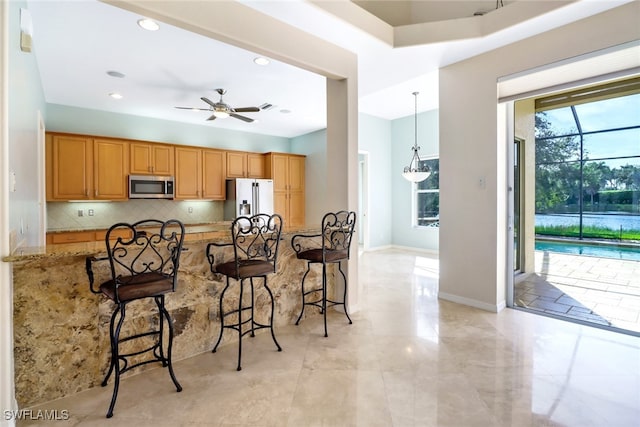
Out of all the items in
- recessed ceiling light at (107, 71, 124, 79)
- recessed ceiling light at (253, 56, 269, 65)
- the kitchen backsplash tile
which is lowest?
the kitchen backsplash tile

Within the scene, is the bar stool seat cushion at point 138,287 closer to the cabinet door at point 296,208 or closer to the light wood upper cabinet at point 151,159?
the light wood upper cabinet at point 151,159

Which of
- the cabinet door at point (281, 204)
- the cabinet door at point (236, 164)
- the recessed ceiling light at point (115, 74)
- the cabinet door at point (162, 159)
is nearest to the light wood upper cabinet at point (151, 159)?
the cabinet door at point (162, 159)

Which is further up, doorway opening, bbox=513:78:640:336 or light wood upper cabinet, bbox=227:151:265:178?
light wood upper cabinet, bbox=227:151:265:178

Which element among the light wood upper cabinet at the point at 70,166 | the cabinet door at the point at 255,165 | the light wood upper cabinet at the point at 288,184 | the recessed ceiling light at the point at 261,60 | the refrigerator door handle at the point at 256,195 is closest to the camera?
the recessed ceiling light at the point at 261,60

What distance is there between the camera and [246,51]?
10.5ft

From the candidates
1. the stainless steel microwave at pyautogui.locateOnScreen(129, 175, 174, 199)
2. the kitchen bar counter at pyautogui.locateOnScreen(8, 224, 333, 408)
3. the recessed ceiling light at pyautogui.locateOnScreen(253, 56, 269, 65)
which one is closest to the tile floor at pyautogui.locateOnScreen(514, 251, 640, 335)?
the kitchen bar counter at pyautogui.locateOnScreen(8, 224, 333, 408)

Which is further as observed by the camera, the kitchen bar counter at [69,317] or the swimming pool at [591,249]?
the swimming pool at [591,249]

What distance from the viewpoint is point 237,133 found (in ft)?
22.2

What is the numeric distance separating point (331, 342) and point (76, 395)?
5.83 feet

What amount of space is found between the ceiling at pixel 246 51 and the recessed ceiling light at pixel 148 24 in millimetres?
61

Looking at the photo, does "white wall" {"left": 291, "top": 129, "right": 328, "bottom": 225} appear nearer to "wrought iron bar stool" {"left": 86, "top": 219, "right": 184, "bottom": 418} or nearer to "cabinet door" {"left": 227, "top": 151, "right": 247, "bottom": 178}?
"cabinet door" {"left": 227, "top": 151, "right": 247, "bottom": 178}

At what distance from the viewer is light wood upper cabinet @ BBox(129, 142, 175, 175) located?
5.21m

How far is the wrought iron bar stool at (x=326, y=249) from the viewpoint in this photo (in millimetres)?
2816

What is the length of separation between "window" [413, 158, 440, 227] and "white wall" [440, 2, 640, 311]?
126 inches
